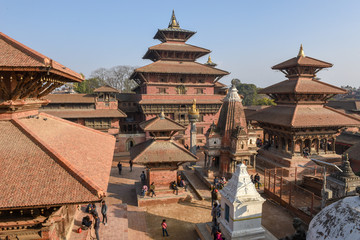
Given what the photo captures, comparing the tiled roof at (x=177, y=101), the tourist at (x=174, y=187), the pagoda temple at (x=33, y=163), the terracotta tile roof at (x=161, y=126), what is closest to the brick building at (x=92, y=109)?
the tiled roof at (x=177, y=101)

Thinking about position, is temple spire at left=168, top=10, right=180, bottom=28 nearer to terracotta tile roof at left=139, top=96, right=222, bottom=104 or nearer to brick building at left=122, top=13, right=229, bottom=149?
brick building at left=122, top=13, right=229, bottom=149

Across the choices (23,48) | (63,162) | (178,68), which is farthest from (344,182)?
(178,68)

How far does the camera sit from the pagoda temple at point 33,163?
4221mm

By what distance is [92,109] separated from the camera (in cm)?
2831

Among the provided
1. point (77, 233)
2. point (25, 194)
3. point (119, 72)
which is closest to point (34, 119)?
point (25, 194)

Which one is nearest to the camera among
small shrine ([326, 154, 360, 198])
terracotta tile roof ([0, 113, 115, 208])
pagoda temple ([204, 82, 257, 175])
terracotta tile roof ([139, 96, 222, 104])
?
terracotta tile roof ([0, 113, 115, 208])

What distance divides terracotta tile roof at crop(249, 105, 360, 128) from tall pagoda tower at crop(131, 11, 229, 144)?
1001 centimetres

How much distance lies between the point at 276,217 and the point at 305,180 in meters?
6.03

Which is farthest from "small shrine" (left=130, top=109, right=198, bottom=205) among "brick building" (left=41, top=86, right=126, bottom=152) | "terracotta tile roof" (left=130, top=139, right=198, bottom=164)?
"brick building" (left=41, top=86, right=126, bottom=152)

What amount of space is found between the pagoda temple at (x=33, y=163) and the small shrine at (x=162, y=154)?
24.8ft

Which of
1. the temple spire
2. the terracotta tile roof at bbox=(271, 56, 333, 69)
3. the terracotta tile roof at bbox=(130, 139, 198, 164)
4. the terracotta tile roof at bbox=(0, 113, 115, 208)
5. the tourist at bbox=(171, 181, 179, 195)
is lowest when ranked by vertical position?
the tourist at bbox=(171, 181, 179, 195)

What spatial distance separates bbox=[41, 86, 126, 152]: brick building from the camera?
26984 millimetres

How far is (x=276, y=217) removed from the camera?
1269cm

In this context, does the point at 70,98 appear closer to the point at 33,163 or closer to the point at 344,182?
the point at 33,163
